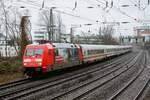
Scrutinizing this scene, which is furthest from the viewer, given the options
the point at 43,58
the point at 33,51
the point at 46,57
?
the point at 33,51

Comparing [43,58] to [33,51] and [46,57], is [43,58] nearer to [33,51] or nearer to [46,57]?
[46,57]

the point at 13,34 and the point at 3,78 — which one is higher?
the point at 13,34

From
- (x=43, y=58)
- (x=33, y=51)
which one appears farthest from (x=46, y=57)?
(x=33, y=51)

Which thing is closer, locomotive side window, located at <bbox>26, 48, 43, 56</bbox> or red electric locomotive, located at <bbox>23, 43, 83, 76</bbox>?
red electric locomotive, located at <bbox>23, 43, 83, 76</bbox>

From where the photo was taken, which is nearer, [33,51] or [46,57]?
[46,57]

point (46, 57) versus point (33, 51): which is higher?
point (33, 51)

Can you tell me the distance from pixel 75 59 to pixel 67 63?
9.62ft

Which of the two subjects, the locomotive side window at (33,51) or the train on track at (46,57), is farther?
the locomotive side window at (33,51)

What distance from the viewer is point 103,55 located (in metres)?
50.4

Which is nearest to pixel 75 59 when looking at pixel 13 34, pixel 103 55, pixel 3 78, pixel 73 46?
pixel 73 46

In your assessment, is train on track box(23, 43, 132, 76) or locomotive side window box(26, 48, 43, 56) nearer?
train on track box(23, 43, 132, 76)

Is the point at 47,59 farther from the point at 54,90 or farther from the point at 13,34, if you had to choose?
the point at 13,34

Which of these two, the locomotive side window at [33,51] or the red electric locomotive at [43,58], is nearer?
the red electric locomotive at [43,58]

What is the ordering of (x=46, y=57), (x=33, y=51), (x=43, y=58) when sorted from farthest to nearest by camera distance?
(x=33, y=51), (x=46, y=57), (x=43, y=58)
